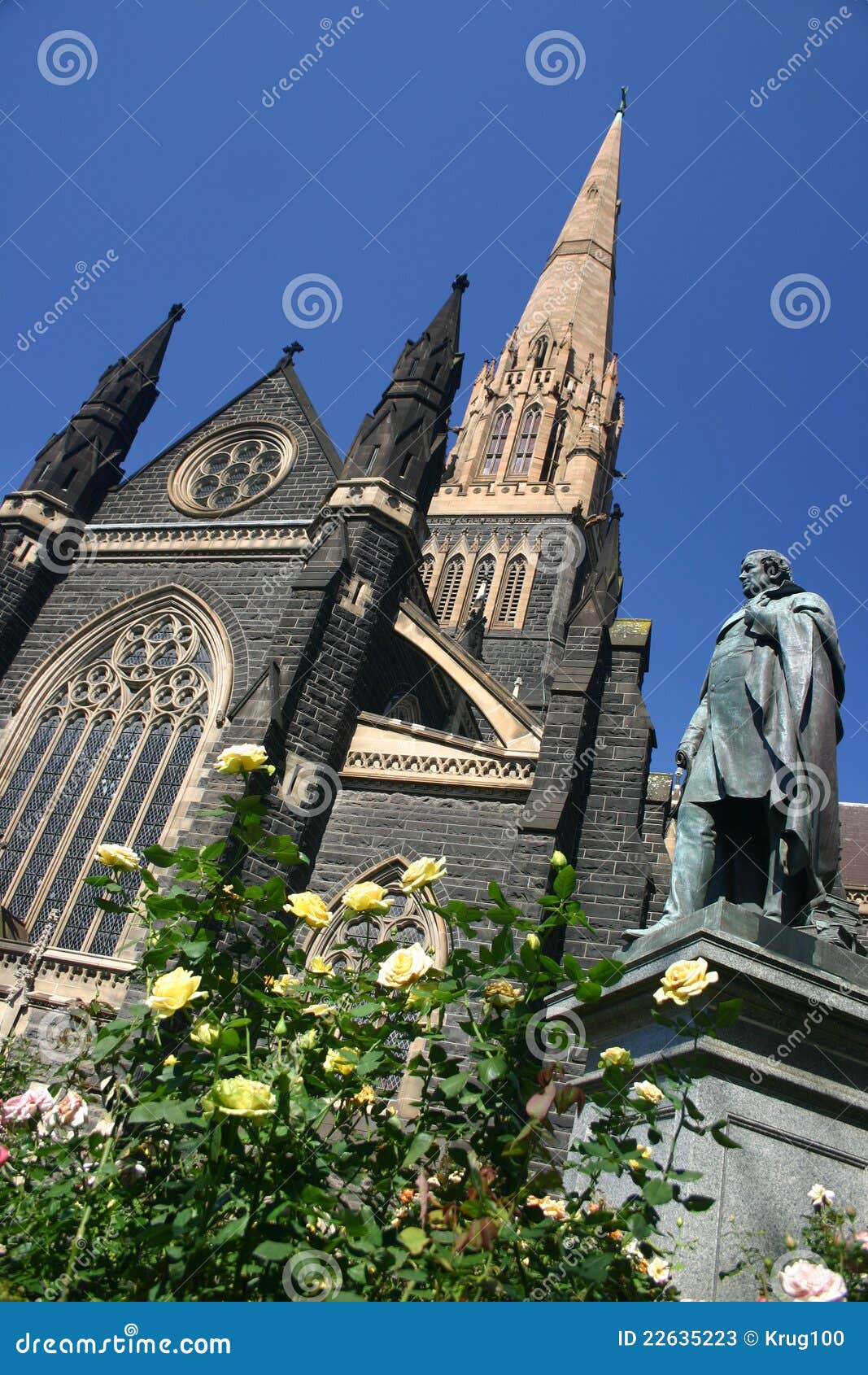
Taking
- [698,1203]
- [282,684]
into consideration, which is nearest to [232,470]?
[282,684]

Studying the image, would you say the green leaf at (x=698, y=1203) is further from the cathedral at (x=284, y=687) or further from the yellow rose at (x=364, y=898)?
the cathedral at (x=284, y=687)

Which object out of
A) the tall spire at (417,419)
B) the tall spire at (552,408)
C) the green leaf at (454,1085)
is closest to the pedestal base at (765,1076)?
the green leaf at (454,1085)

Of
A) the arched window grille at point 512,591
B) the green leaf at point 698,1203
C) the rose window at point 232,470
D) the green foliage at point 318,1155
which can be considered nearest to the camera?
the green foliage at point 318,1155

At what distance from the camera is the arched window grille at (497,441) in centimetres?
3497

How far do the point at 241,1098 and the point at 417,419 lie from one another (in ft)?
51.0

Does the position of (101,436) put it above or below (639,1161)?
above

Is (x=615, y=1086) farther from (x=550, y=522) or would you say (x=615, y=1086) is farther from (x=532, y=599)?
(x=550, y=522)

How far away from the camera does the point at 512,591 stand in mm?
30141

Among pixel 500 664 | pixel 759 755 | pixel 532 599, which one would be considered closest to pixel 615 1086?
pixel 759 755

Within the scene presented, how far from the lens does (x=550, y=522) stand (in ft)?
104

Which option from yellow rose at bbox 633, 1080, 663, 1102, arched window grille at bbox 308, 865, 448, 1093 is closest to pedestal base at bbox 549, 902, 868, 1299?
yellow rose at bbox 633, 1080, 663, 1102

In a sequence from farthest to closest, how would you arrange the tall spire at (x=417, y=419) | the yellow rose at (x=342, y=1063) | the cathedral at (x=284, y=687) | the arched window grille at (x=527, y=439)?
the arched window grille at (x=527, y=439), the tall spire at (x=417, y=419), the cathedral at (x=284, y=687), the yellow rose at (x=342, y=1063)

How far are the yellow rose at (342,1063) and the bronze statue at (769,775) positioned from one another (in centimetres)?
180

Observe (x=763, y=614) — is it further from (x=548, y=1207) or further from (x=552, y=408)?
(x=552, y=408)
